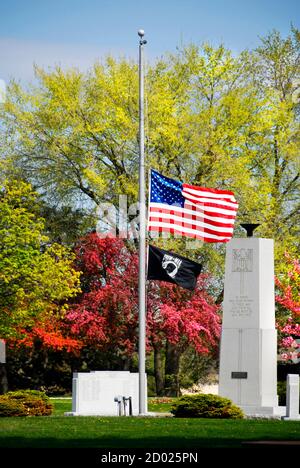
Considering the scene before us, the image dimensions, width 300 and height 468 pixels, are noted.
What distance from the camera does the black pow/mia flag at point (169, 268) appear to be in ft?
103

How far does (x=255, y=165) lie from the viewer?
1932 inches

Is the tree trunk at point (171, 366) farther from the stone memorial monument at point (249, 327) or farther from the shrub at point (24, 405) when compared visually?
the shrub at point (24, 405)

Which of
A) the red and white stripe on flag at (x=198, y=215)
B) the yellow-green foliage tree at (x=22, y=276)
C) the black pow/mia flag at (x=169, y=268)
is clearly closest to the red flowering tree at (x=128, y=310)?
the yellow-green foliage tree at (x=22, y=276)

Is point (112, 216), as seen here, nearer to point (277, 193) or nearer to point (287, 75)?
point (277, 193)

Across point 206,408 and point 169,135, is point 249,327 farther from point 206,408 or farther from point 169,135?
point 169,135

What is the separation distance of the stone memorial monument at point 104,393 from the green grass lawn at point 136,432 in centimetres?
368

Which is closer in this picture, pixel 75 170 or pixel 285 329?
pixel 285 329

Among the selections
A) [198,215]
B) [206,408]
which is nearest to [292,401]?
[206,408]

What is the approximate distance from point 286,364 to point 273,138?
10.3 metres

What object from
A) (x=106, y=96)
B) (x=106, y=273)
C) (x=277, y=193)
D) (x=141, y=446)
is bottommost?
(x=141, y=446)

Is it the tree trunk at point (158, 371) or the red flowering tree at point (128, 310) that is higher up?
the red flowering tree at point (128, 310)

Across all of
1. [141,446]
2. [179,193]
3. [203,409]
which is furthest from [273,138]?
[141,446]

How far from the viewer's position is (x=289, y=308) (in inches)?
1826

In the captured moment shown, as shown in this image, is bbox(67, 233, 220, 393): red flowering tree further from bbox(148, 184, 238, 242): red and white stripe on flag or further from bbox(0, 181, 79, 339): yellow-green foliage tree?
bbox(148, 184, 238, 242): red and white stripe on flag
